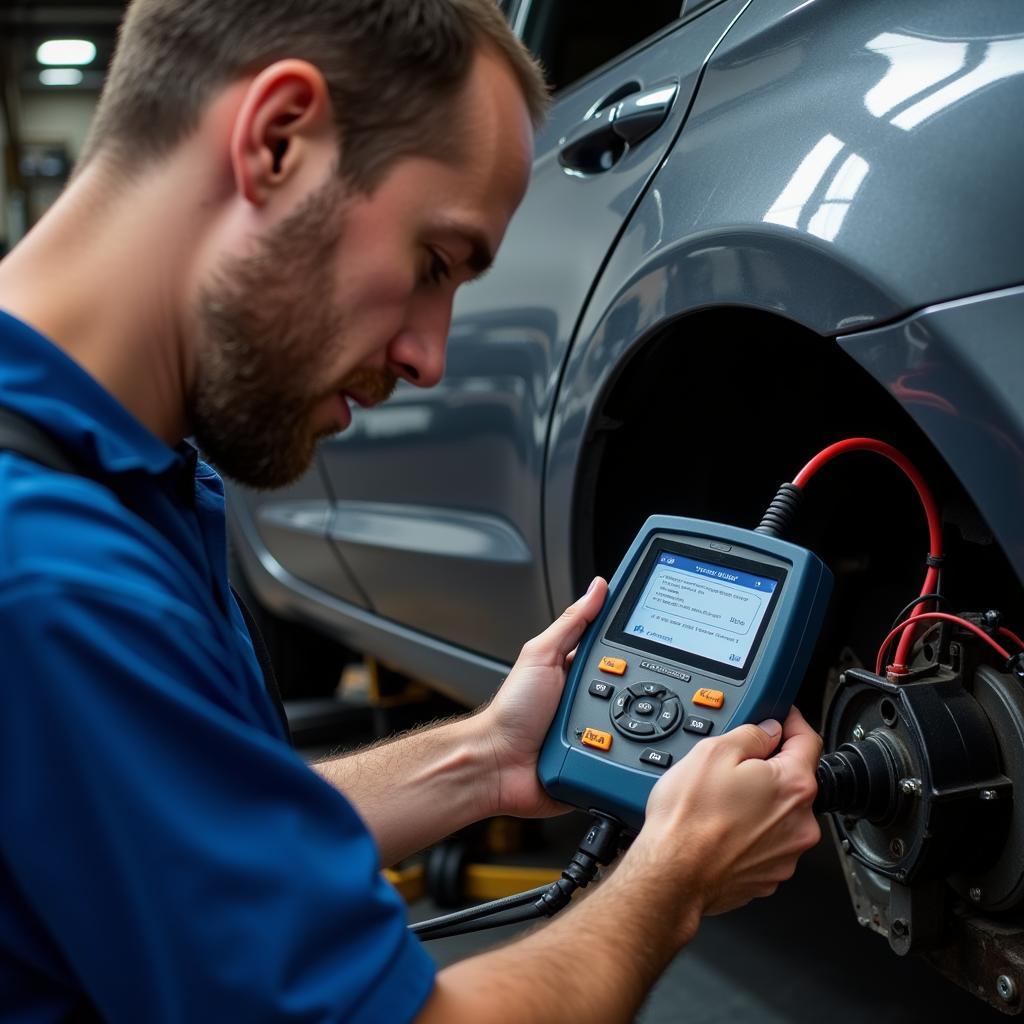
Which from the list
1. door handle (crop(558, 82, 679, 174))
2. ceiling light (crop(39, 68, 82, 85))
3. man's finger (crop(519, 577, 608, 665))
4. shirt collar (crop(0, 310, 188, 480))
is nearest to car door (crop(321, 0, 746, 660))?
door handle (crop(558, 82, 679, 174))

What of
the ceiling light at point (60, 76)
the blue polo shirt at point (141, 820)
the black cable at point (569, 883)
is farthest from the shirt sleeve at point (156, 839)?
the ceiling light at point (60, 76)

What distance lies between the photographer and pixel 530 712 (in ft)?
3.13

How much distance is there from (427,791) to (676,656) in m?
0.23

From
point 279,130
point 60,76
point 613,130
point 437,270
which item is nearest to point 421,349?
point 437,270

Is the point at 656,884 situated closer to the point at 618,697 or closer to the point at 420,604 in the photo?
A: the point at 618,697

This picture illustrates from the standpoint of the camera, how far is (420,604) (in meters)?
1.58

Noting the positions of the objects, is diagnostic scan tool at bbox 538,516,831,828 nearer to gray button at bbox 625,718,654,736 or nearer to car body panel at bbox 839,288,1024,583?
gray button at bbox 625,718,654,736

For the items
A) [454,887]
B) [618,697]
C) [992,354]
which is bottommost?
[454,887]

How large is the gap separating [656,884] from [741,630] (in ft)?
Answer: 0.81

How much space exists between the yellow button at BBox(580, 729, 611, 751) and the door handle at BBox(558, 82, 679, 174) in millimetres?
531

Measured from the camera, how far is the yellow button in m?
0.88

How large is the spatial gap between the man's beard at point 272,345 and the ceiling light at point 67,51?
377 inches

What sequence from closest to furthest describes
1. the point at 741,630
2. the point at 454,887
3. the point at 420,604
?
1. the point at 741,630
2. the point at 420,604
3. the point at 454,887

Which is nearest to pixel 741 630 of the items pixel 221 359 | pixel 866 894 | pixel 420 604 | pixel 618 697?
pixel 618 697
